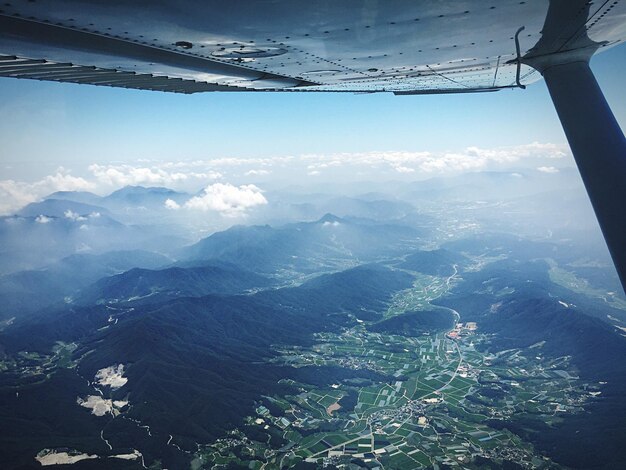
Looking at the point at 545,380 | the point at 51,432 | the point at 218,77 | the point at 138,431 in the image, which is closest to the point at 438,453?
the point at 545,380

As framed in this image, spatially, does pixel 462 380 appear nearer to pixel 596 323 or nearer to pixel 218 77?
pixel 596 323

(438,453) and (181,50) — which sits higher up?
(181,50)

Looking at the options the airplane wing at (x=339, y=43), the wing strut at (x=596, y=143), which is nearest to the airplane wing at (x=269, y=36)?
the airplane wing at (x=339, y=43)

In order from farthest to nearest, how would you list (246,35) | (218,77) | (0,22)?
(218,77) < (246,35) < (0,22)

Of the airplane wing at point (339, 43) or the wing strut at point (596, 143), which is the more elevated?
the airplane wing at point (339, 43)

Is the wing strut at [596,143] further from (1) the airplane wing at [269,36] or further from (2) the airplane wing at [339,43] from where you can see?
(1) the airplane wing at [269,36]

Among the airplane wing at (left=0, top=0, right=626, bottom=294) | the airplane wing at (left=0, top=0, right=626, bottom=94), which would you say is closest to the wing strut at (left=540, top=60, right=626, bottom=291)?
the airplane wing at (left=0, top=0, right=626, bottom=294)
